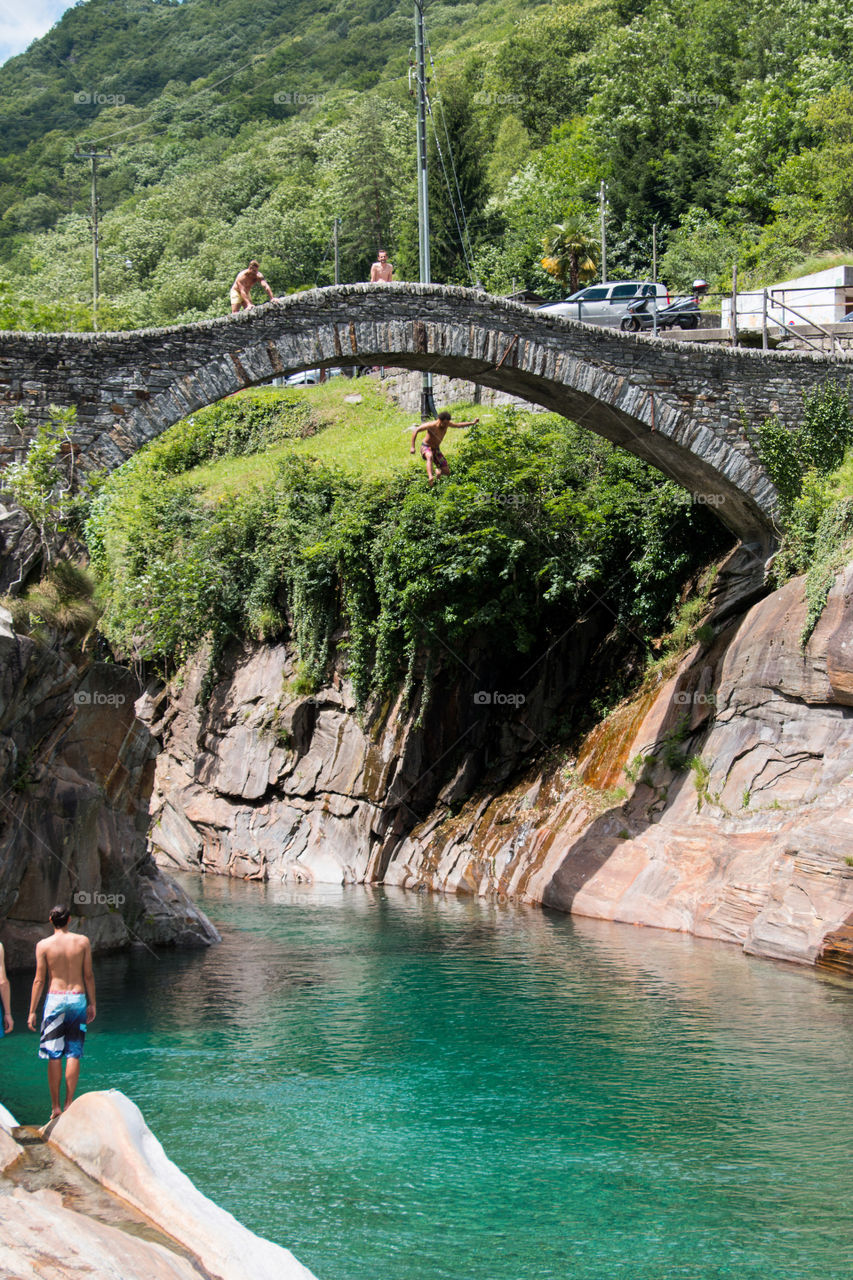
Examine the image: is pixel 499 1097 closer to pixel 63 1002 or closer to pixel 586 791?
pixel 63 1002

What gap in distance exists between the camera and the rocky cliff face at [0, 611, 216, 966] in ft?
37.8

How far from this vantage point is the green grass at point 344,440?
A: 28594 millimetres

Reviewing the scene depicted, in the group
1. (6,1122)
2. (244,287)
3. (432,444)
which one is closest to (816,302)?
(432,444)

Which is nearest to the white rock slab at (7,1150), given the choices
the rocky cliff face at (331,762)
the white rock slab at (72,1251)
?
the white rock slab at (72,1251)

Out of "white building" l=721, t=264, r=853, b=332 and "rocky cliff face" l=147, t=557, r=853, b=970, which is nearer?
"rocky cliff face" l=147, t=557, r=853, b=970

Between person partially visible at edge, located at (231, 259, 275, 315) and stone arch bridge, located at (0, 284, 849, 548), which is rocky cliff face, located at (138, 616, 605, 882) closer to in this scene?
stone arch bridge, located at (0, 284, 849, 548)

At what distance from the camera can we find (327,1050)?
9.99m

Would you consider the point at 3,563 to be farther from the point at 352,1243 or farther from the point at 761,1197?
the point at 761,1197

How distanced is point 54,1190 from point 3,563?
753 cm

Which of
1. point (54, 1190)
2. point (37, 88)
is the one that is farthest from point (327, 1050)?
point (37, 88)

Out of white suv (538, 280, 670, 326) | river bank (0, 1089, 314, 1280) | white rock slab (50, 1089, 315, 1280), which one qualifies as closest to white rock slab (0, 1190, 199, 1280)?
river bank (0, 1089, 314, 1280)

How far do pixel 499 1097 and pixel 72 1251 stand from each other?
4.65 metres

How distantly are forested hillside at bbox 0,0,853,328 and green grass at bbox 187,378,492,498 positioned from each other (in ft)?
20.4

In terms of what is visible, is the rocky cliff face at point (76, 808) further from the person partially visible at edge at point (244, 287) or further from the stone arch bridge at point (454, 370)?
the person partially visible at edge at point (244, 287)
